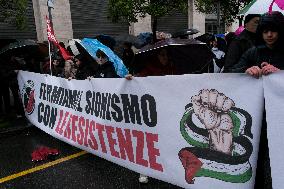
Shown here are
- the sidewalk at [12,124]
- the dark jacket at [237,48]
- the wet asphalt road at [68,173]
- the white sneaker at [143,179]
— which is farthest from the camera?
the sidewalk at [12,124]

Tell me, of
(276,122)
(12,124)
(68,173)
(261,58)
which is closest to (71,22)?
(12,124)

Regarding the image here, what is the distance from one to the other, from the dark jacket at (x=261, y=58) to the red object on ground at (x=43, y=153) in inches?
132

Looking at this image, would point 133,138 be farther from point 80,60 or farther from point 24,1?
point 24,1

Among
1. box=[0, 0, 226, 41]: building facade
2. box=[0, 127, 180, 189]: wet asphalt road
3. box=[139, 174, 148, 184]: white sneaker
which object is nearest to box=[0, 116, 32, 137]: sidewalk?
box=[0, 127, 180, 189]: wet asphalt road

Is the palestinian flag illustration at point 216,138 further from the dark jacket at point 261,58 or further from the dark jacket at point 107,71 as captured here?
the dark jacket at point 107,71

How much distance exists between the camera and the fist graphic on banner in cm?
309

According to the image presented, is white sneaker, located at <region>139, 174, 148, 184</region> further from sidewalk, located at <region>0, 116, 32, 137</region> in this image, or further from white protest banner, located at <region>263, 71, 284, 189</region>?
sidewalk, located at <region>0, 116, 32, 137</region>

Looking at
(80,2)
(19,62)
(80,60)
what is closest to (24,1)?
(19,62)

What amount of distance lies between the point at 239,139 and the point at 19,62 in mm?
6238

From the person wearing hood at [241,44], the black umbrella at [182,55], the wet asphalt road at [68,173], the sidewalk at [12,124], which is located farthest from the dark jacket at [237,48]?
the sidewalk at [12,124]

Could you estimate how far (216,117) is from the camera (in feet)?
10.3

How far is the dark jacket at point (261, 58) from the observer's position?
309 cm

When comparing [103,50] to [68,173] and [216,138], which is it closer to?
[68,173]

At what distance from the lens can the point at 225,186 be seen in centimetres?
314
